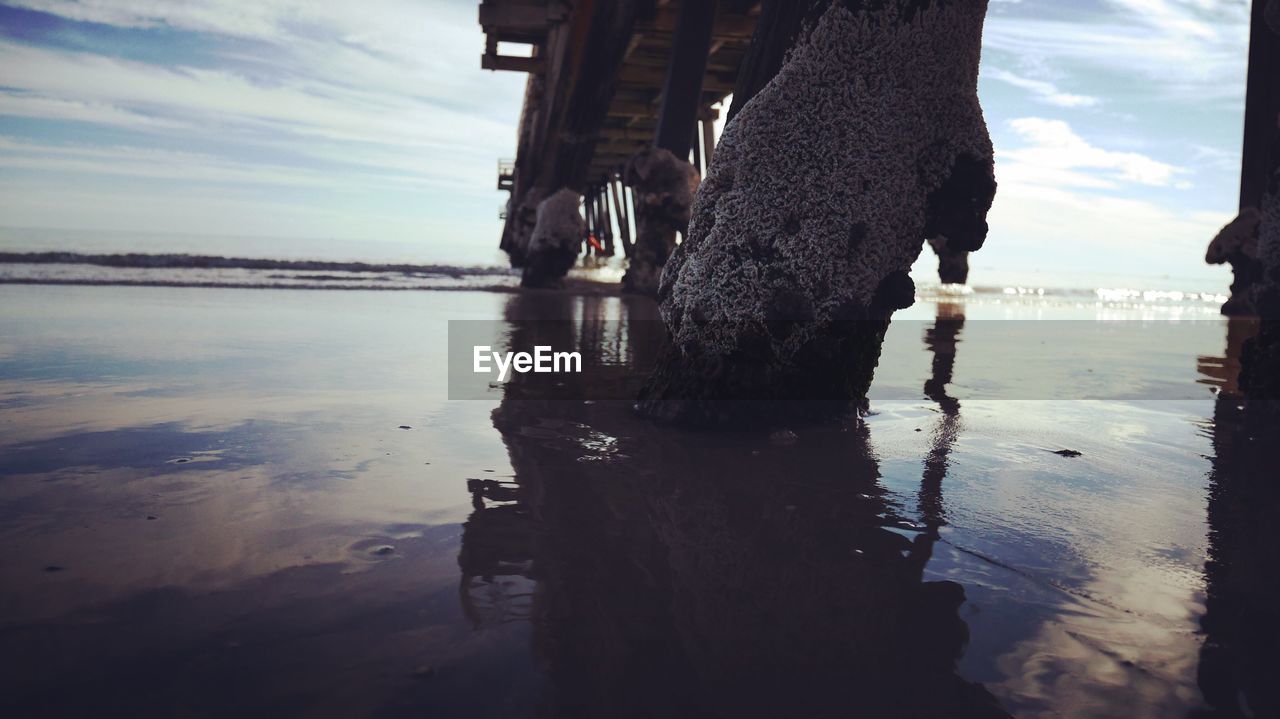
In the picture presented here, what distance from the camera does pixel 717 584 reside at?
1681 millimetres

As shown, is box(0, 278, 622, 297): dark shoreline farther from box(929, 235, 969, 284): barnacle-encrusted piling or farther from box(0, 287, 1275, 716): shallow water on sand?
box(0, 287, 1275, 716): shallow water on sand

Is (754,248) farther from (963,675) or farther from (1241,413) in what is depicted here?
(1241,413)

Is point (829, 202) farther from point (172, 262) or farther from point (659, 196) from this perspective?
point (172, 262)

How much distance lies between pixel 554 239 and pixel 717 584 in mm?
9509

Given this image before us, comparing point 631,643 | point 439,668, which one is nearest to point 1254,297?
point 631,643

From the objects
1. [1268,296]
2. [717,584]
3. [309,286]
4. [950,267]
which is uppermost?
[950,267]

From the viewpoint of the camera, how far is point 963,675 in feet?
4.40

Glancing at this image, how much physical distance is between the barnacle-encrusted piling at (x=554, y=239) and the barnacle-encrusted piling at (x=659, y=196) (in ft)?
5.77

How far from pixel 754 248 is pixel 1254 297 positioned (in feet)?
7.21

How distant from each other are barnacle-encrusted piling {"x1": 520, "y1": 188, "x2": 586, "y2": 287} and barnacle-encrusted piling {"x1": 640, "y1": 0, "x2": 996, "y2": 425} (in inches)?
296

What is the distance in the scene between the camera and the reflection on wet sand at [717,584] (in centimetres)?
128

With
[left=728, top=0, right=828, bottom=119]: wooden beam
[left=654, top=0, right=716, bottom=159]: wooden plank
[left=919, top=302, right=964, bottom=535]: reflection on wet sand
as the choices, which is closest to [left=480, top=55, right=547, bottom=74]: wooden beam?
[left=654, top=0, right=716, bottom=159]: wooden plank

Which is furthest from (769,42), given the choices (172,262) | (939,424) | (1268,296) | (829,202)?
(172,262)

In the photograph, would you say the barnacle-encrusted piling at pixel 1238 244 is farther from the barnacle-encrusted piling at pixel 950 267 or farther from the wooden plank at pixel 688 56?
the wooden plank at pixel 688 56
